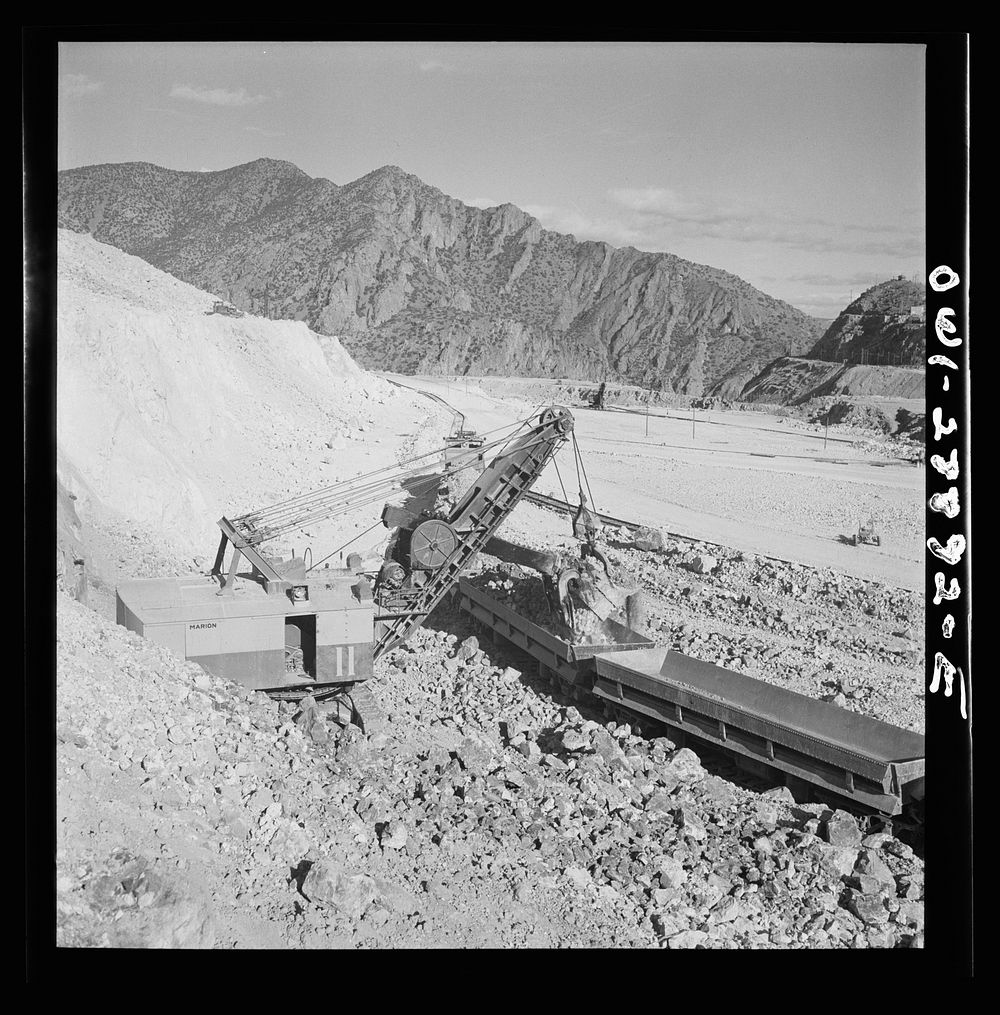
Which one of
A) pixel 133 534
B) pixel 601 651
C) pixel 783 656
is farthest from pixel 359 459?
pixel 783 656

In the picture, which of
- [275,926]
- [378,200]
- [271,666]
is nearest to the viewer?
[275,926]

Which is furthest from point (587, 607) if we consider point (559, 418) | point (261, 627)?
point (261, 627)

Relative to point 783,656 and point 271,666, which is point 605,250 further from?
point 271,666

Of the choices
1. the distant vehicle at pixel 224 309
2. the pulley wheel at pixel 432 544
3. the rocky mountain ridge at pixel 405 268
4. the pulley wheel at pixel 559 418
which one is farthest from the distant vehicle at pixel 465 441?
the distant vehicle at pixel 224 309

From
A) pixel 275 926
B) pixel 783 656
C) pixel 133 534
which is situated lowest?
pixel 275 926

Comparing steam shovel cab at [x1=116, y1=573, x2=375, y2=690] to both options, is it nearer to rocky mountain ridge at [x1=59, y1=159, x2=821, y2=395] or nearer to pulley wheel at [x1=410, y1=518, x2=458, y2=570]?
pulley wheel at [x1=410, y1=518, x2=458, y2=570]

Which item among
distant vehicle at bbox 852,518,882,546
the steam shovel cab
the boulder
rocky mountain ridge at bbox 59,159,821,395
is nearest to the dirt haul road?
distant vehicle at bbox 852,518,882,546
